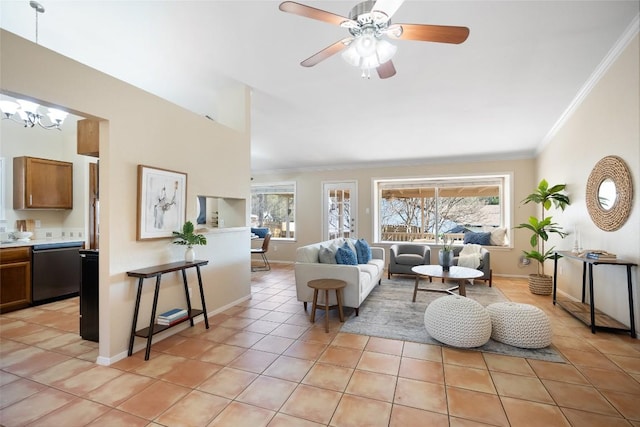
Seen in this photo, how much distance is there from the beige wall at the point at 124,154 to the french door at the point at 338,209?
384 cm

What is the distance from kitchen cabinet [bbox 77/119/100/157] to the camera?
267 cm

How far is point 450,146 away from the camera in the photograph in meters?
5.58

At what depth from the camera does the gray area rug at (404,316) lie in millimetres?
2660

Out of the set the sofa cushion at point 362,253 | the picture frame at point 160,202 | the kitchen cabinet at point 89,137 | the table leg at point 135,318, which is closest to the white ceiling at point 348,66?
the kitchen cabinet at point 89,137

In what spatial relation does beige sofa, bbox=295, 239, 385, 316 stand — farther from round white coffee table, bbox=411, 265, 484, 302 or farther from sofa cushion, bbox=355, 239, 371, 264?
round white coffee table, bbox=411, 265, 484, 302

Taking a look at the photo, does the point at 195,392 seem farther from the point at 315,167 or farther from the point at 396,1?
the point at 315,167

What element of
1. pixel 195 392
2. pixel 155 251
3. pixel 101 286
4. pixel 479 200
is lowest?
pixel 195 392

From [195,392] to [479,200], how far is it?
6448 mm

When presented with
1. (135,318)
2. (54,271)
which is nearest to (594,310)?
(135,318)

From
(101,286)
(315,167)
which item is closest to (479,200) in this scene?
(315,167)

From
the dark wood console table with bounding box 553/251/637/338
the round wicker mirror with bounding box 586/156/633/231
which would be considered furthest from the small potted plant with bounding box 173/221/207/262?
the round wicker mirror with bounding box 586/156/633/231

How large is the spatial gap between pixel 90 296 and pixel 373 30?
3391mm

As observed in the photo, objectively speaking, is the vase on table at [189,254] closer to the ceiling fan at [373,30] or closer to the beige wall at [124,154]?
the beige wall at [124,154]

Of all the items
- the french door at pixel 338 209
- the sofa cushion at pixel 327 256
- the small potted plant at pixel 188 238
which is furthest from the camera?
the french door at pixel 338 209
